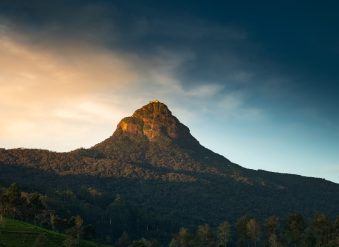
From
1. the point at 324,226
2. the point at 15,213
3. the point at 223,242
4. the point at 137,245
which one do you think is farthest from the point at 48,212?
the point at 324,226

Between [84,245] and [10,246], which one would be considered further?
[84,245]

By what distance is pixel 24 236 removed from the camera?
129m

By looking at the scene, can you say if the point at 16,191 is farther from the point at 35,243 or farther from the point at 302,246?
the point at 302,246

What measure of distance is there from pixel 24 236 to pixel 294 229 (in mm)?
84050

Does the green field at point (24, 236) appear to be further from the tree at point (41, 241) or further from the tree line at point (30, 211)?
the tree line at point (30, 211)

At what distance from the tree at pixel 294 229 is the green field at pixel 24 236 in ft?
219

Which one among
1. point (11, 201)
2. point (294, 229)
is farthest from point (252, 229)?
point (11, 201)

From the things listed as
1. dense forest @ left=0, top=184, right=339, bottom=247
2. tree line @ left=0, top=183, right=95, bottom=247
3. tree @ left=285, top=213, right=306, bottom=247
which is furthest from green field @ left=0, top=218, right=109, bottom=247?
tree @ left=285, top=213, right=306, bottom=247

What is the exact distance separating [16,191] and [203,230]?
61.2m

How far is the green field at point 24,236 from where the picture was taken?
123000 millimetres

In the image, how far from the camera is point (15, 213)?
17050 cm

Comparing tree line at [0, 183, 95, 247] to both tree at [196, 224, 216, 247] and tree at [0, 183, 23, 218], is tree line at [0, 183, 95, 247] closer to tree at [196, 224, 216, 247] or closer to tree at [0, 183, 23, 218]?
tree at [0, 183, 23, 218]

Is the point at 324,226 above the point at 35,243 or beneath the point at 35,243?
above

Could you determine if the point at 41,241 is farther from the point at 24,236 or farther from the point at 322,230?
the point at 322,230
